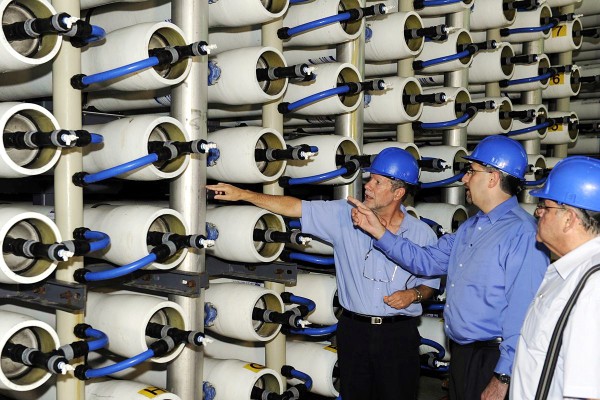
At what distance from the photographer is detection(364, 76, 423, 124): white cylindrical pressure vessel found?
9.67ft

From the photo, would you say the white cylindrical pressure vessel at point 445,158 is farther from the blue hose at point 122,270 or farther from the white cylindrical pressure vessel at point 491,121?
the blue hose at point 122,270

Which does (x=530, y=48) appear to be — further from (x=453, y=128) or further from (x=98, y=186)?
(x=98, y=186)

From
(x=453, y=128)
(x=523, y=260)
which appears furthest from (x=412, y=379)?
(x=453, y=128)

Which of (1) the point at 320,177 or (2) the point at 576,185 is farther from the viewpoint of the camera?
(1) the point at 320,177

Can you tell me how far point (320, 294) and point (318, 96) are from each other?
0.80 m

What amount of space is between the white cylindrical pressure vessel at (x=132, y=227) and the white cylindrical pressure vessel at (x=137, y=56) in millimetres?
367

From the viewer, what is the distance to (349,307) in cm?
280

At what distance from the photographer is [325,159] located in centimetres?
269

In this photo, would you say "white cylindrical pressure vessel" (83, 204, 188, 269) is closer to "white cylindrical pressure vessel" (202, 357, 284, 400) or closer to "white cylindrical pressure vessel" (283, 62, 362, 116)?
"white cylindrical pressure vessel" (202, 357, 284, 400)

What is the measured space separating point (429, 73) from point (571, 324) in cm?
201

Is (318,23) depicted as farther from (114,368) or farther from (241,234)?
(114,368)

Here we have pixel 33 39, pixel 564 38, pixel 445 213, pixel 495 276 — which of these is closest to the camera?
pixel 33 39

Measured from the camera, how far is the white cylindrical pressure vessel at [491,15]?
3.44 metres

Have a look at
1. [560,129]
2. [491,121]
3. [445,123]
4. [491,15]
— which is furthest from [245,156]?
[560,129]
